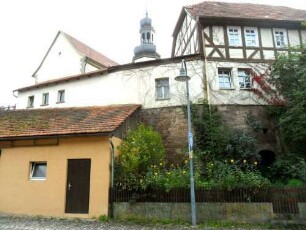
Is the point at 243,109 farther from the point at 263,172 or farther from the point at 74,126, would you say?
the point at 74,126

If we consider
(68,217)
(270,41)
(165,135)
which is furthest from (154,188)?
(270,41)

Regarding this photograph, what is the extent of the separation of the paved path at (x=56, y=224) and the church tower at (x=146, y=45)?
76.6 ft

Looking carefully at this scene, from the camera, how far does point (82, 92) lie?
2048 centimetres

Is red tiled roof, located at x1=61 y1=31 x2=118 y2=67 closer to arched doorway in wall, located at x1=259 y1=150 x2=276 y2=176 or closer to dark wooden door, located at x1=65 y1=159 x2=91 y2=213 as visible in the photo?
dark wooden door, located at x1=65 y1=159 x2=91 y2=213

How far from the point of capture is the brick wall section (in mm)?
17469

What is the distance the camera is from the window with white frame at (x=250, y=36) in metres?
19.4

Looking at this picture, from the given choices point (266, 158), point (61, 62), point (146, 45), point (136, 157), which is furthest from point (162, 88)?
point (146, 45)

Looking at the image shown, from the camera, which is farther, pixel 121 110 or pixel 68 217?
pixel 121 110

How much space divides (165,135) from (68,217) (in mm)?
7166

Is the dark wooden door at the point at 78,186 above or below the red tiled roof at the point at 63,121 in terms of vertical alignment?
→ below

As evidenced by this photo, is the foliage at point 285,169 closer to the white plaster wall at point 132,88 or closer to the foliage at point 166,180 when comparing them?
the white plaster wall at point 132,88

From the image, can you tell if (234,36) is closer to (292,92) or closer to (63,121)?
(292,92)

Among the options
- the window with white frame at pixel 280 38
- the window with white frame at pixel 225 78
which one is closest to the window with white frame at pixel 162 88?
the window with white frame at pixel 225 78

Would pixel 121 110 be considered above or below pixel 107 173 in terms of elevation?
above
